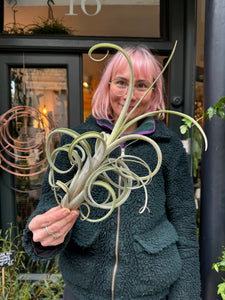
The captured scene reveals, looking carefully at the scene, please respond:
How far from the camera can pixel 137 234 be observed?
933 millimetres

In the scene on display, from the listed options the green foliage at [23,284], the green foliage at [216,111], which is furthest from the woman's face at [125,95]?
the green foliage at [23,284]

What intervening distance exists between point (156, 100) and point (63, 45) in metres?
1.00

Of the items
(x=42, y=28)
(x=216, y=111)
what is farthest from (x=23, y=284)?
(x=42, y=28)

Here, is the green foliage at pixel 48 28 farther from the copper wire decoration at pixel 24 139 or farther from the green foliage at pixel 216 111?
the green foliage at pixel 216 111

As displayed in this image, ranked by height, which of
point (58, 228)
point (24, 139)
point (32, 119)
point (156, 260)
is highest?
point (32, 119)

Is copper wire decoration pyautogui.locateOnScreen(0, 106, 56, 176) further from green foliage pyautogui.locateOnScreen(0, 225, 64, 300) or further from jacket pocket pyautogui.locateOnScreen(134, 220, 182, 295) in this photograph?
jacket pocket pyautogui.locateOnScreen(134, 220, 182, 295)

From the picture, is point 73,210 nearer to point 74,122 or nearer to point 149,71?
point 149,71

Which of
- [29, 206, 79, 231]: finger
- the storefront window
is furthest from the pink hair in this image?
the storefront window

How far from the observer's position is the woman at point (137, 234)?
2.99 feet

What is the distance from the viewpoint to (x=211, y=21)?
1.23 meters

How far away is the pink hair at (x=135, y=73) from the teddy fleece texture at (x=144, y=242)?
0.08 metres

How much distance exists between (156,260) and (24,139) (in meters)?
1.41

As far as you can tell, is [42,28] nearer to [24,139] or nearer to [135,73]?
[24,139]

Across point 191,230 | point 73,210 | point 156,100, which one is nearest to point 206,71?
point 156,100
